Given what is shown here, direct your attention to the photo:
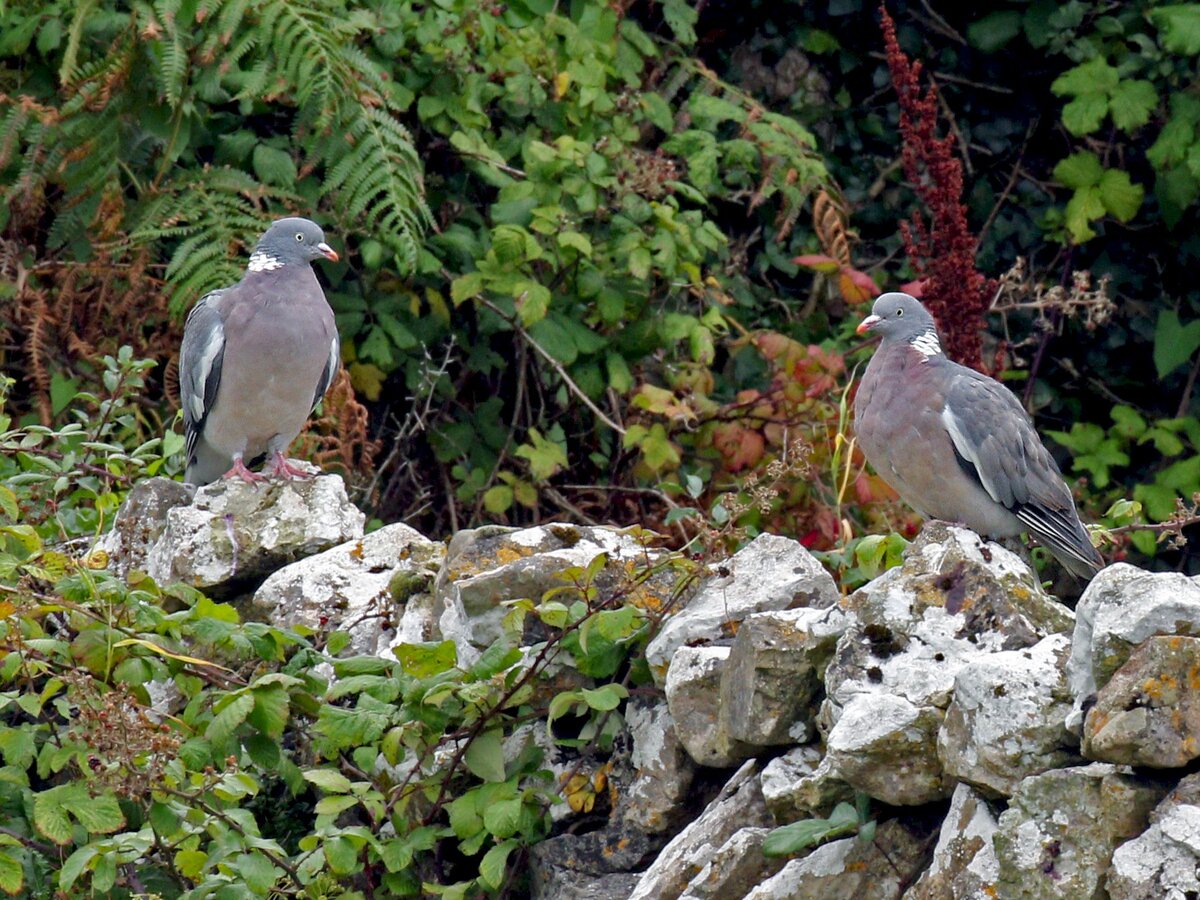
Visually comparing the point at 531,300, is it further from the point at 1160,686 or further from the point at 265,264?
the point at 1160,686

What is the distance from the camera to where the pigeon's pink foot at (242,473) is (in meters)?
4.51

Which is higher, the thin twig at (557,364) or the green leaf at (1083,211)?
the green leaf at (1083,211)

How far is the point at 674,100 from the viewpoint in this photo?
728 cm

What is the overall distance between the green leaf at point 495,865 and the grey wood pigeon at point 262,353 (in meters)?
1.91

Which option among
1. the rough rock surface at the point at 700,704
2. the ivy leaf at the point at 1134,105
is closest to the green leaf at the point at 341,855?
the rough rock surface at the point at 700,704

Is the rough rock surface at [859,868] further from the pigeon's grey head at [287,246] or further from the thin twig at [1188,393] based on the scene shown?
the thin twig at [1188,393]

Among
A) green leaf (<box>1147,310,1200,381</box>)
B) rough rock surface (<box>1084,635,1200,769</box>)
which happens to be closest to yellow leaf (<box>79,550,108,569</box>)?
rough rock surface (<box>1084,635,1200,769</box>)

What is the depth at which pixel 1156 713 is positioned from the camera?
2.37 metres

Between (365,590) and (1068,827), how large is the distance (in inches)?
82.3

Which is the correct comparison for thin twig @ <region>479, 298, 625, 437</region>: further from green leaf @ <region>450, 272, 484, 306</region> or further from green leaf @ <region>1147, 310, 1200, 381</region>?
green leaf @ <region>1147, 310, 1200, 381</region>

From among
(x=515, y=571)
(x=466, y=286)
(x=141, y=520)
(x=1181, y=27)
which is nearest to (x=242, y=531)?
(x=141, y=520)

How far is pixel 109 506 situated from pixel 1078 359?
4691 mm

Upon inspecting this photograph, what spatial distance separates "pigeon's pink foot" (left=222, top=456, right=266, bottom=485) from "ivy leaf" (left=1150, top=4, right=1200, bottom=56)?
154 inches

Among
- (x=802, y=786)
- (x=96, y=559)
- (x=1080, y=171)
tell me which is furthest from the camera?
(x=1080, y=171)
